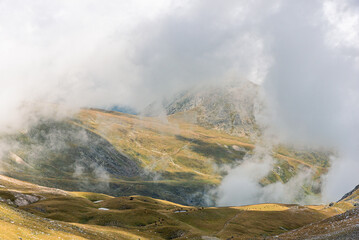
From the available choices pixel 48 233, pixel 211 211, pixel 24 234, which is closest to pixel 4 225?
pixel 24 234

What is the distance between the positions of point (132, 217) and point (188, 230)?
2024 centimetres

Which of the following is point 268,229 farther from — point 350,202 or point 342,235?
point 350,202

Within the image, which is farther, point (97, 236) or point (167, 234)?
point (167, 234)

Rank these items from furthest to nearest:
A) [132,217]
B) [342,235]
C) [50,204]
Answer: [50,204], [132,217], [342,235]

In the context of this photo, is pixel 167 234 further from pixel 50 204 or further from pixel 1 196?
pixel 1 196

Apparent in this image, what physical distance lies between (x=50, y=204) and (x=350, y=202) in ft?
579

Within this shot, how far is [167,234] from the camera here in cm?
8538

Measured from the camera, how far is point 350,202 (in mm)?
184500

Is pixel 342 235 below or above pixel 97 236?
above

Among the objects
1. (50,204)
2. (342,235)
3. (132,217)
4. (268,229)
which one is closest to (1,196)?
(50,204)

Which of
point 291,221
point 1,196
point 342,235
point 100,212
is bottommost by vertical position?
point 1,196

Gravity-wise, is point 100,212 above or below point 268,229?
below

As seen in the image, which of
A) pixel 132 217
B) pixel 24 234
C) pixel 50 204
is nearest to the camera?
pixel 24 234

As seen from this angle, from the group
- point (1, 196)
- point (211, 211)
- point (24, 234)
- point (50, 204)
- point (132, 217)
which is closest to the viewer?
point (24, 234)
